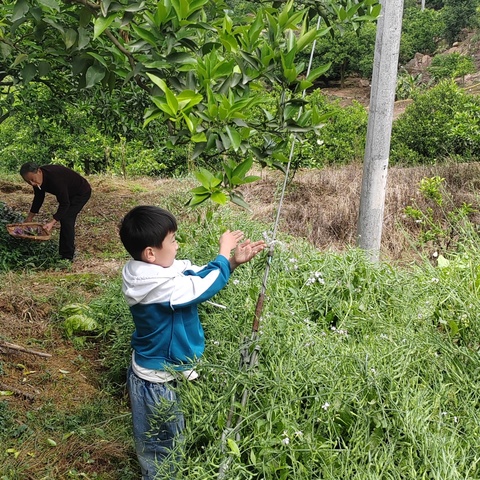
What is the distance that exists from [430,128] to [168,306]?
11.5m

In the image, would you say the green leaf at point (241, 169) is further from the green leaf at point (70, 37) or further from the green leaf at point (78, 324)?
the green leaf at point (78, 324)

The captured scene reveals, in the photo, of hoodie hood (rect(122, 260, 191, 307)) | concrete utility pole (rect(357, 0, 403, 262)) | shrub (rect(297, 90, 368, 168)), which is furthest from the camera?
shrub (rect(297, 90, 368, 168))

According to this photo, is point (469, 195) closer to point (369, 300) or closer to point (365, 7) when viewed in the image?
point (369, 300)

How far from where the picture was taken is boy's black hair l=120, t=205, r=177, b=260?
2.55m

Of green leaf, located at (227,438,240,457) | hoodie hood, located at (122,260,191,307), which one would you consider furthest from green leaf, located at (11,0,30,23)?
green leaf, located at (227,438,240,457)

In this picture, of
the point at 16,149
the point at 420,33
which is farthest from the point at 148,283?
the point at 420,33

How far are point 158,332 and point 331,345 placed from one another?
88 cm

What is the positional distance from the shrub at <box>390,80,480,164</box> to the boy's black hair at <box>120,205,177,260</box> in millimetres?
10103

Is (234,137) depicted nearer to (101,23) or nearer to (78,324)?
(101,23)

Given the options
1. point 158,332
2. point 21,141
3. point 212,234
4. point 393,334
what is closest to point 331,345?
point 393,334

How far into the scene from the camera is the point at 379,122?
493 cm

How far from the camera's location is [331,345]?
2912mm

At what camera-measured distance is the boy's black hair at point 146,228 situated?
8.37 ft

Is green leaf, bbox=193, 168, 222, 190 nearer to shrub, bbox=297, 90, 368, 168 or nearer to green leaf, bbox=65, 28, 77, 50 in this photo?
green leaf, bbox=65, 28, 77, 50
